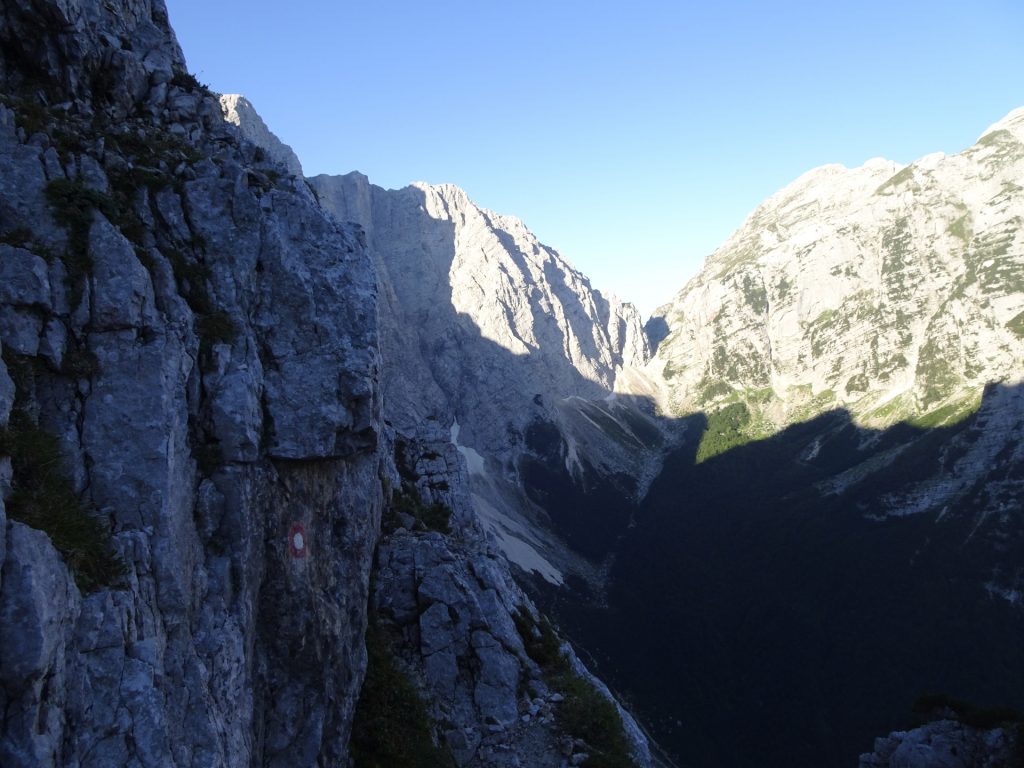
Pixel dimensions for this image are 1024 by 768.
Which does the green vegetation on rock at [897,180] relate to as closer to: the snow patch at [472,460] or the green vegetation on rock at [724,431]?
the green vegetation on rock at [724,431]

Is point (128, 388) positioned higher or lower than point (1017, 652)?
higher

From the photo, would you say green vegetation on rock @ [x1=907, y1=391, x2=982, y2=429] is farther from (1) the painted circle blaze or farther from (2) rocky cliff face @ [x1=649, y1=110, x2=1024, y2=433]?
(1) the painted circle blaze

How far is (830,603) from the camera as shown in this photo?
87.9m

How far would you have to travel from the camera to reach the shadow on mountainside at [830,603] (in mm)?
70938

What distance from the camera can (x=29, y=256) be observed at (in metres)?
14.0

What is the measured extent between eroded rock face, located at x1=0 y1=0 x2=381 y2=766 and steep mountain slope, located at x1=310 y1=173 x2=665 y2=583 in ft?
276

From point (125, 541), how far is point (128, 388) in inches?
134

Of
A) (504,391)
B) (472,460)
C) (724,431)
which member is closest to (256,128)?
(504,391)

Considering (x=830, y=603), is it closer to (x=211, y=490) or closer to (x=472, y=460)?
(x=472, y=460)

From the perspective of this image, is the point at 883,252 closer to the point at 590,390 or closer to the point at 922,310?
the point at 922,310

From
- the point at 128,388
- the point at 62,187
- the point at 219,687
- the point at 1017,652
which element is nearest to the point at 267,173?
the point at 62,187

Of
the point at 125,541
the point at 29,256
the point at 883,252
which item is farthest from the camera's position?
the point at 883,252

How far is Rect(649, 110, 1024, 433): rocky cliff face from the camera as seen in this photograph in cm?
12562

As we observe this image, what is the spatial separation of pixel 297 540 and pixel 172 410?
216 inches
